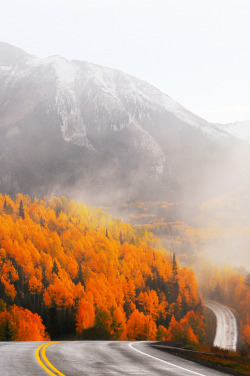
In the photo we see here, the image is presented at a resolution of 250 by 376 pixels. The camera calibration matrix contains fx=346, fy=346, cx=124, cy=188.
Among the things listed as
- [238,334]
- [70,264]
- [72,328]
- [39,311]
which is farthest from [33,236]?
[238,334]

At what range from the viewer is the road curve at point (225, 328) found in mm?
92188

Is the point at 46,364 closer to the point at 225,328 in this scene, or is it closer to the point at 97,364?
the point at 97,364

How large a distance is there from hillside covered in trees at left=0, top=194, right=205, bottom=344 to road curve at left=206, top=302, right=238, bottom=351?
5909mm

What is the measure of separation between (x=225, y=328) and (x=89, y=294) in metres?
43.1

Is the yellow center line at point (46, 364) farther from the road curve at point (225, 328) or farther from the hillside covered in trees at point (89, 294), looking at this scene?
the road curve at point (225, 328)

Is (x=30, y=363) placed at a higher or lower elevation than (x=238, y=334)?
higher

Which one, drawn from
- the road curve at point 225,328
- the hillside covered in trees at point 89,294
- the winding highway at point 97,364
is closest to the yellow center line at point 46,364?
the winding highway at point 97,364

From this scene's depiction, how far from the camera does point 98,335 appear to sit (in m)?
83.6

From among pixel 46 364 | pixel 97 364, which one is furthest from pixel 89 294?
pixel 46 364

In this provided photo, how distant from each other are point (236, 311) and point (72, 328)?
66682 mm

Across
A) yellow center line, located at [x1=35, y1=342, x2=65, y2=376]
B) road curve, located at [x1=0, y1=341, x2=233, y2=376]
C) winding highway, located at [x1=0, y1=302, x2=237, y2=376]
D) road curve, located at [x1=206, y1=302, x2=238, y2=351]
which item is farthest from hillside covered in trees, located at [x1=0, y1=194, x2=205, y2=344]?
yellow center line, located at [x1=35, y1=342, x2=65, y2=376]

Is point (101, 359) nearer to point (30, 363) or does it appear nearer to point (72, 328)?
point (30, 363)

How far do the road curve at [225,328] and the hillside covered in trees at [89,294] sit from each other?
19.4ft

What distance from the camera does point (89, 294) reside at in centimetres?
10769
